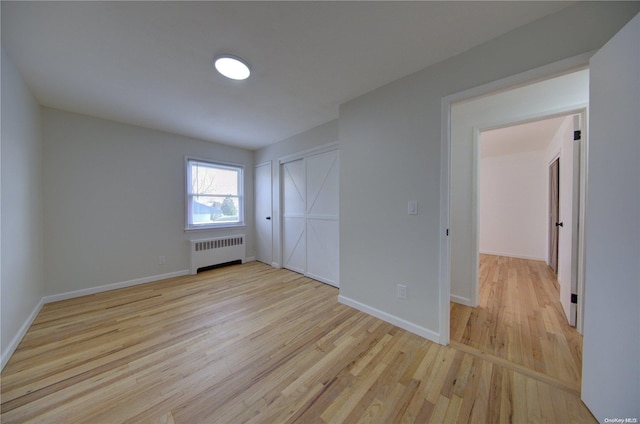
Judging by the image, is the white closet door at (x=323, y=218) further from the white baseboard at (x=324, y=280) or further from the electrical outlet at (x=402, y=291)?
the electrical outlet at (x=402, y=291)

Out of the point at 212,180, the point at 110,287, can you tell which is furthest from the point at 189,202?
the point at 110,287

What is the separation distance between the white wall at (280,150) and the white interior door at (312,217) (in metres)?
0.13

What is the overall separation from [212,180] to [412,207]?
12.0ft

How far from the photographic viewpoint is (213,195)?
4.12 metres

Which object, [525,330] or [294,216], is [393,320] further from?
[294,216]

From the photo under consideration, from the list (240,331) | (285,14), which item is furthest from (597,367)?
(285,14)

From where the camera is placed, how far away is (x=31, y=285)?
2279 millimetres

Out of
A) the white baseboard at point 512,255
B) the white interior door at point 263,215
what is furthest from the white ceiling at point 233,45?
the white baseboard at point 512,255

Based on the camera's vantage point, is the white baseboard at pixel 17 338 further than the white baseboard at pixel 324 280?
No

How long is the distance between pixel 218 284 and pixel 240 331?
1.47 metres

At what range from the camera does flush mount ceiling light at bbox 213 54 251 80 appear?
1.76 m

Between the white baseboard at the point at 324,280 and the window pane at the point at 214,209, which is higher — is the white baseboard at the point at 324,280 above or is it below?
below

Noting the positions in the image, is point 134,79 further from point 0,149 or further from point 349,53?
point 349,53

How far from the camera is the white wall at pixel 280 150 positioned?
3.28m
